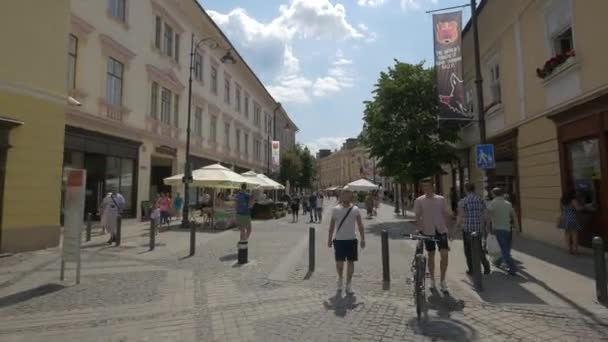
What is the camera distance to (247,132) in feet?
133

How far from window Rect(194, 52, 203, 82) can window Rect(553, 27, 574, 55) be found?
20.7 metres

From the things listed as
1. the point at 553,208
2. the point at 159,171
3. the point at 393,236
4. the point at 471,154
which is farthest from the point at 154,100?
the point at 553,208

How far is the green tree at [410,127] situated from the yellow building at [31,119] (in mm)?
13014

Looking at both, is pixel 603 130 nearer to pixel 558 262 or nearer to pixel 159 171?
pixel 558 262

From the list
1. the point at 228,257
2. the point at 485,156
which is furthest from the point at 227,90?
the point at 485,156

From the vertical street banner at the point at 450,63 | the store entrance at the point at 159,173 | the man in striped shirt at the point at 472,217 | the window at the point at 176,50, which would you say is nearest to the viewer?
the man in striped shirt at the point at 472,217

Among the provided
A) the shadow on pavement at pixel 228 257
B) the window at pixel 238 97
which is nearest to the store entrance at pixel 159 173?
the window at pixel 238 97

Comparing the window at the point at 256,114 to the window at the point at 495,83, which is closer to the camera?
the window at the point at 495,83

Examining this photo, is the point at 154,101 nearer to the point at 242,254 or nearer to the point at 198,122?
the point at 198,122

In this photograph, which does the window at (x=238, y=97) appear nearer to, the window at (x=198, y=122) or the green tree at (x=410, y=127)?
the window at (x=198, y=122)

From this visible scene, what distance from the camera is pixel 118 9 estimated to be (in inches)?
717

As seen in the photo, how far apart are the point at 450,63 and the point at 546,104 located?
2.96 meters

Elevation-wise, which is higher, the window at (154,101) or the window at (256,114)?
the window at (256,114)

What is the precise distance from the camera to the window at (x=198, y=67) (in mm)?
26734
